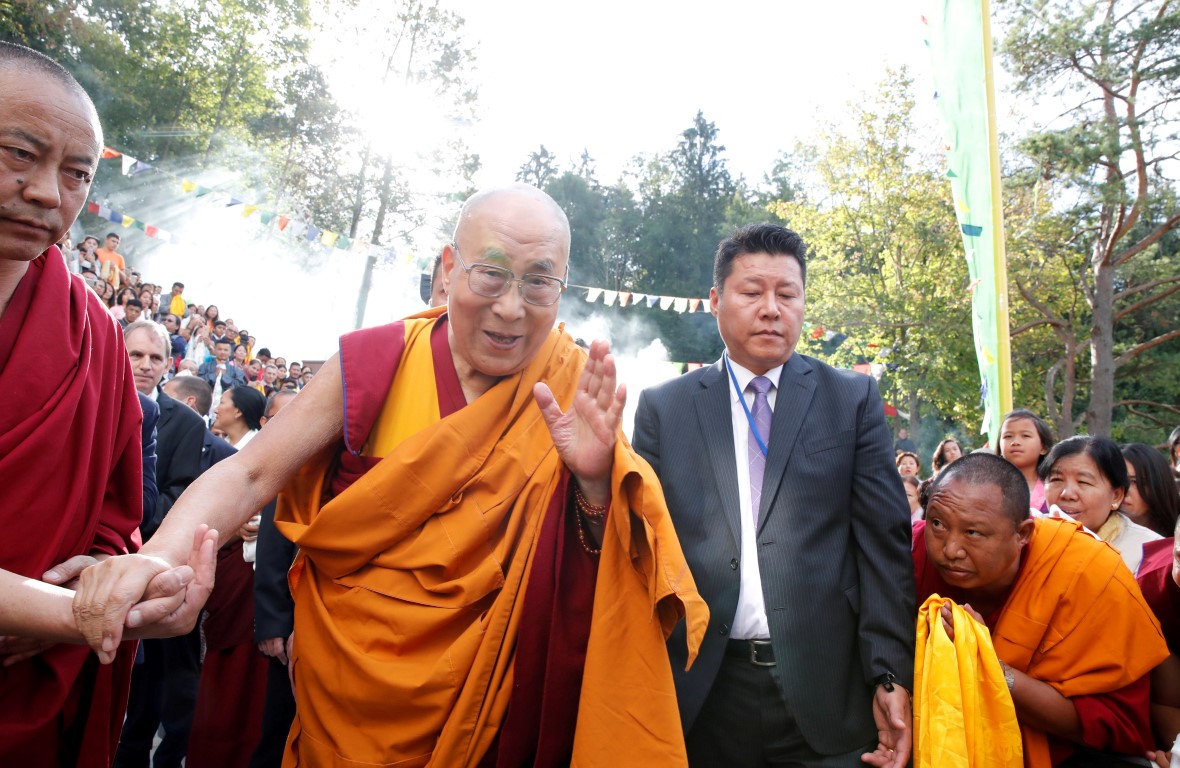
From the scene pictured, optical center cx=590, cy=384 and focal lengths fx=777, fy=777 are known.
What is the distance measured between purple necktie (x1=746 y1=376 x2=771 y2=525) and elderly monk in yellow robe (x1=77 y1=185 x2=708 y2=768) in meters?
0.60

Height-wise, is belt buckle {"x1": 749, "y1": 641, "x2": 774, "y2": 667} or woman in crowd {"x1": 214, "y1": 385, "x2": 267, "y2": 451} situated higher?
woman in crowd {"x1": 214, "y1": 385, "x2": 267, "y2": 451}

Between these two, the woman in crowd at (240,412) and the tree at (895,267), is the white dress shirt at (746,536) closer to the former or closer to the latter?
the woman in crowd at (240,412)

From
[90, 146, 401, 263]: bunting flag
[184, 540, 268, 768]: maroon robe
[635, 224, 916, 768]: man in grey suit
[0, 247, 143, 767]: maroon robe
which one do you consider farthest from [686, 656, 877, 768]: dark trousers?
[90, 146, 401, 263]: bunting flag

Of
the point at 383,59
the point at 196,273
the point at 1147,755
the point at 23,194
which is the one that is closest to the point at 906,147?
the point at 383,59

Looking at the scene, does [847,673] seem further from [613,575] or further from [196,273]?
[196,273]

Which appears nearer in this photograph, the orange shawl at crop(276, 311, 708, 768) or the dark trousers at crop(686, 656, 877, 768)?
the orange shawl at crop(276, 311, 708, 768)

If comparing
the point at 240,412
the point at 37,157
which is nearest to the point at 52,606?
the point at 37,157

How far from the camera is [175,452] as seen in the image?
3.92 meters

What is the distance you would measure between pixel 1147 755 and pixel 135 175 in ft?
93.7

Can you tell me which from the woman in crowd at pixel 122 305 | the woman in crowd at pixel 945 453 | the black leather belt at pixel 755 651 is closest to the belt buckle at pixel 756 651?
the black leather belt at pixel 755 651

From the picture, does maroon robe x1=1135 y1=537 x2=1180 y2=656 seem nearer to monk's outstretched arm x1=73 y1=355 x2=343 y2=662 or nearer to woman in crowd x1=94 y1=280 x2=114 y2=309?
monk's outstretched arm x1=73 y1=355 x2=343 y2=662

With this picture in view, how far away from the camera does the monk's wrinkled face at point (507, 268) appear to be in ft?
6.56

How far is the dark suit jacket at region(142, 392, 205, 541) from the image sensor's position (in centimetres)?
390

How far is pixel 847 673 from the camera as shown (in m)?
2.22
